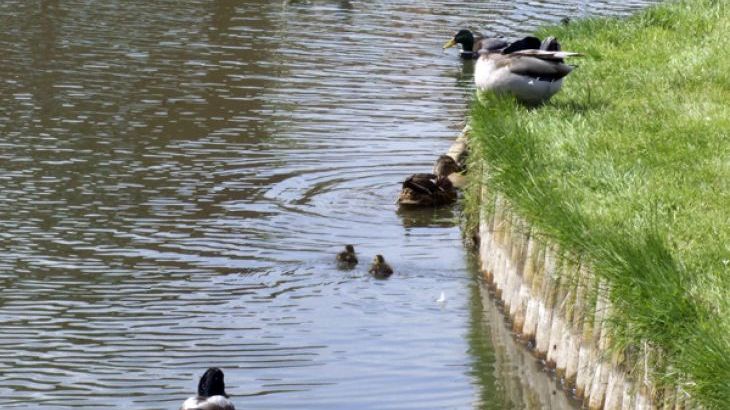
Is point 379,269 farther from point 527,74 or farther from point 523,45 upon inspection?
point 523,45

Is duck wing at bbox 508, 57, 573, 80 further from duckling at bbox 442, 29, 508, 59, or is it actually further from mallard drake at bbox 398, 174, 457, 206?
duckling at bbox 442, 29, 508, 59

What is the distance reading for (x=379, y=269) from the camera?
45.6ft

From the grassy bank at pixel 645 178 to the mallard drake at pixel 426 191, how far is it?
5.61 feet

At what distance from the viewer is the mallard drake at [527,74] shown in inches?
589

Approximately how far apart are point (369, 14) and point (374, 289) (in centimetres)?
2148

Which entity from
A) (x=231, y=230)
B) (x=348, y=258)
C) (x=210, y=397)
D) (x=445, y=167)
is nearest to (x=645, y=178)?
(x=348, y=258)

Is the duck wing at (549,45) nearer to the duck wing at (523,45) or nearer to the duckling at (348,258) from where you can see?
the duck wing at (523,45)

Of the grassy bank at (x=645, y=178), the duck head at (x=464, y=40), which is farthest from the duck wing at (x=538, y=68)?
the duck head at (x=464, y=40)

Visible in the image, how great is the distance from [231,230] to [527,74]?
133 inches

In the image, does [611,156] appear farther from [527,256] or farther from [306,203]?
[306,203]

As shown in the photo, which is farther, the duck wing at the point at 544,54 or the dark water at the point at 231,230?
the duck wing at the point at 544,54

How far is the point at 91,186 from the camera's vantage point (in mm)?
16844

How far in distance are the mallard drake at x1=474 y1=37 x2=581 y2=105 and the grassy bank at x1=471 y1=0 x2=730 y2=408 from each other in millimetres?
185

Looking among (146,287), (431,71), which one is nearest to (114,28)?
(431,71)
